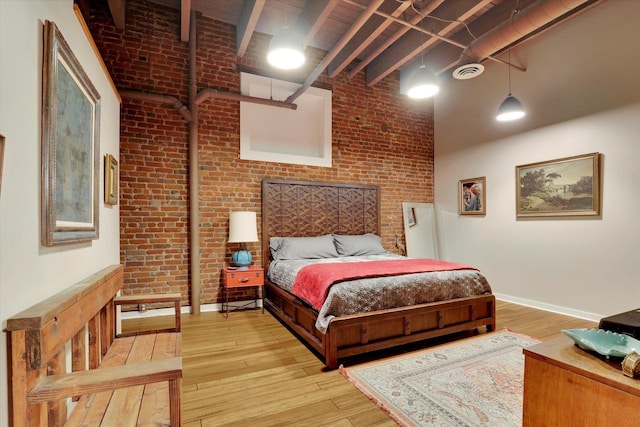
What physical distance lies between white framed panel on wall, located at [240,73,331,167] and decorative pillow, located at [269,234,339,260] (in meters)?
1.21

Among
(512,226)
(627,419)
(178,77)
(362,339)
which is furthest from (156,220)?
(512,226)

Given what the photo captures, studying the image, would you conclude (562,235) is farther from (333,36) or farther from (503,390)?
(333,36)

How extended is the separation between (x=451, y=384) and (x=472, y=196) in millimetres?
3666

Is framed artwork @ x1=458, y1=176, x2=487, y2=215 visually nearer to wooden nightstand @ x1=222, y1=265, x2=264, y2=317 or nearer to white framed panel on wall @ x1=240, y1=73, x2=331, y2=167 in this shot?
white framed panel on wall @ x1=240, y1=73, x2=331, y2=167

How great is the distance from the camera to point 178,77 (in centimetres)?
411

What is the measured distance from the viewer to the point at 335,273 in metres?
2.89

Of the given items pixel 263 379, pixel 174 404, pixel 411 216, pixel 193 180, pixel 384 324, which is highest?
pixel 193 180

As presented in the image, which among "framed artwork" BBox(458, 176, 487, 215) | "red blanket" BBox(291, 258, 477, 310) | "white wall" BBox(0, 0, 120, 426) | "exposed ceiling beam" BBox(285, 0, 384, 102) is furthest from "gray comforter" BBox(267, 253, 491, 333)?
"exposed ceiling beam" BBox(285, 0, 384, 102)

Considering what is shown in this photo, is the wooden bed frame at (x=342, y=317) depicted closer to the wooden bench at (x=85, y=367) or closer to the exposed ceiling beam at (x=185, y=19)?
the wooden bench at (x=85, y=367)

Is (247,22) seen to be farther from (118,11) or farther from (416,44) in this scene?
(416,44)

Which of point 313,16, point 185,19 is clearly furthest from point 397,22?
point 185,19

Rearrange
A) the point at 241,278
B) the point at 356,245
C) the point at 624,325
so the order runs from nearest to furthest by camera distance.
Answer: the point at 624,325 < the point at 241,278 < the point at 356,245

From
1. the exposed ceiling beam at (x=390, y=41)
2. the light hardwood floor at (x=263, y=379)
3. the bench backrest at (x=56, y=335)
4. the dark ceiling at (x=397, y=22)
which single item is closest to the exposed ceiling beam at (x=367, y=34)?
the dark ceiling at (x=397, y=22)

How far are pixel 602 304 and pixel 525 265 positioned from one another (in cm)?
94
